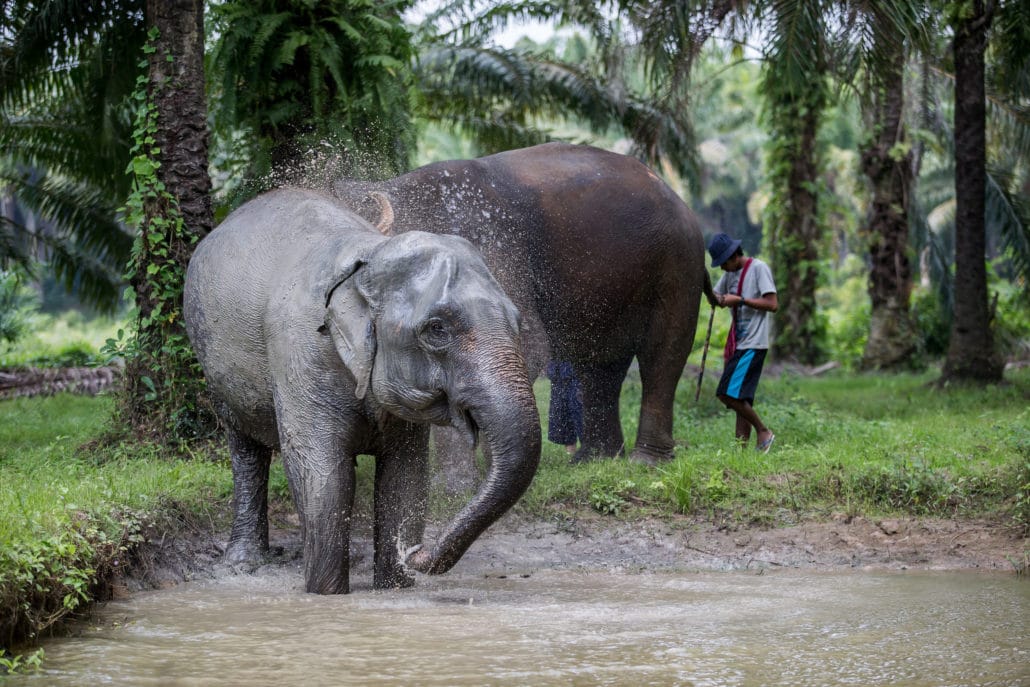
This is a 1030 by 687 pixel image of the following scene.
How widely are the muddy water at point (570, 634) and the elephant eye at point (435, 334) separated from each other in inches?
48.7

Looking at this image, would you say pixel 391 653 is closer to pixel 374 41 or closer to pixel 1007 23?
pixel 374 41

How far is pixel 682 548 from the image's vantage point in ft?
24.5

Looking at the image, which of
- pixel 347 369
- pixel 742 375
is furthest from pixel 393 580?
pixel 742 375

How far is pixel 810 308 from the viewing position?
18.8m

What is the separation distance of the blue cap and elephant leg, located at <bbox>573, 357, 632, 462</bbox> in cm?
115

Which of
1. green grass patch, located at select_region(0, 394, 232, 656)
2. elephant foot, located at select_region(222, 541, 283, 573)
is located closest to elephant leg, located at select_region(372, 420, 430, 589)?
elephant foot, located at select_region(222, 541, 283, 573)

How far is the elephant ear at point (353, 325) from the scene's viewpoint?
18.7 ft

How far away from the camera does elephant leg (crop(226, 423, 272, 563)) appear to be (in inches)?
279

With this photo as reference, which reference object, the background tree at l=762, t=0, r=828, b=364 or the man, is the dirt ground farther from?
the background tree at l=762, t=0, r=828, b=364

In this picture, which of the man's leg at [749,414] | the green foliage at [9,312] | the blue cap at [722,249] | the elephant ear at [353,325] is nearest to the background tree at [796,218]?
the blue cap at [722,249]

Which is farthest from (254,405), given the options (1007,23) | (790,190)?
(790,190)

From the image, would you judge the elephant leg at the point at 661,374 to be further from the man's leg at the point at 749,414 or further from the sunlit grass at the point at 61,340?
the sunlit grass at the point at 61,340

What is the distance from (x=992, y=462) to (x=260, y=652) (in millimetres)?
5207

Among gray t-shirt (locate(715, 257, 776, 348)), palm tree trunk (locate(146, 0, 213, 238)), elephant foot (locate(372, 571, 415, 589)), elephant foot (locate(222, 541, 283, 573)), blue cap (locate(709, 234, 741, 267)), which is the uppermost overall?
palm tree trunk (locate(146, 0, 213, 238))
